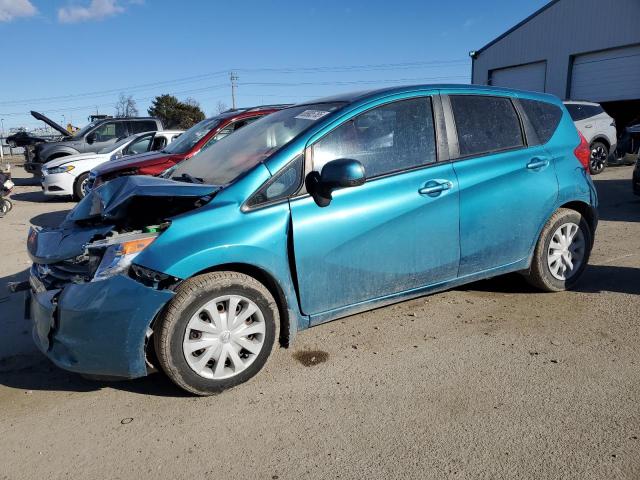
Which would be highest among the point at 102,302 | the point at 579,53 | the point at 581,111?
the point at 579,53

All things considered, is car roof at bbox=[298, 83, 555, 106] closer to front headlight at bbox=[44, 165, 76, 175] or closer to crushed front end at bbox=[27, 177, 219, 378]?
crushed front end at bbox=[27, 177, 219, 378]

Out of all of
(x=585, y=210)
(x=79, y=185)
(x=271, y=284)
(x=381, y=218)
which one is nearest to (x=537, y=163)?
(x=585, y=210)

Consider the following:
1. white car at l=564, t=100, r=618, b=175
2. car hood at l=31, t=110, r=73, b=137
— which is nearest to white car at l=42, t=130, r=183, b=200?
car hood at l=31, t=110, r=73, b=137

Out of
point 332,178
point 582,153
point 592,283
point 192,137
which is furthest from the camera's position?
point 192,137

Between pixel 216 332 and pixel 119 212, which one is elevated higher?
pixel 119 212

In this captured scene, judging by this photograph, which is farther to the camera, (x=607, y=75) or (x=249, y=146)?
(x=607, y=75)

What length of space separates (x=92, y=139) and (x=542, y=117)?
13.3 m

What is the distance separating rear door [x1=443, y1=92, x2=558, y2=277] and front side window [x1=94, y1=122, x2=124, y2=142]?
1313 centimetres

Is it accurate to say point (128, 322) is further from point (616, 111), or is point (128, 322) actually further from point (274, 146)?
point (616, 111)

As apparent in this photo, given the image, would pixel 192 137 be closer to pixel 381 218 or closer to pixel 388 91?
pixel 388 91

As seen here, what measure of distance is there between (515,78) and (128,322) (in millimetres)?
24616

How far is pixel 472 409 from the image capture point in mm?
2836

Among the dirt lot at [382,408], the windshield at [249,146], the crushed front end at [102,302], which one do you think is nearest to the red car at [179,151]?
the windshield at [249,146]

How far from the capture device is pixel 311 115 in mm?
3646
